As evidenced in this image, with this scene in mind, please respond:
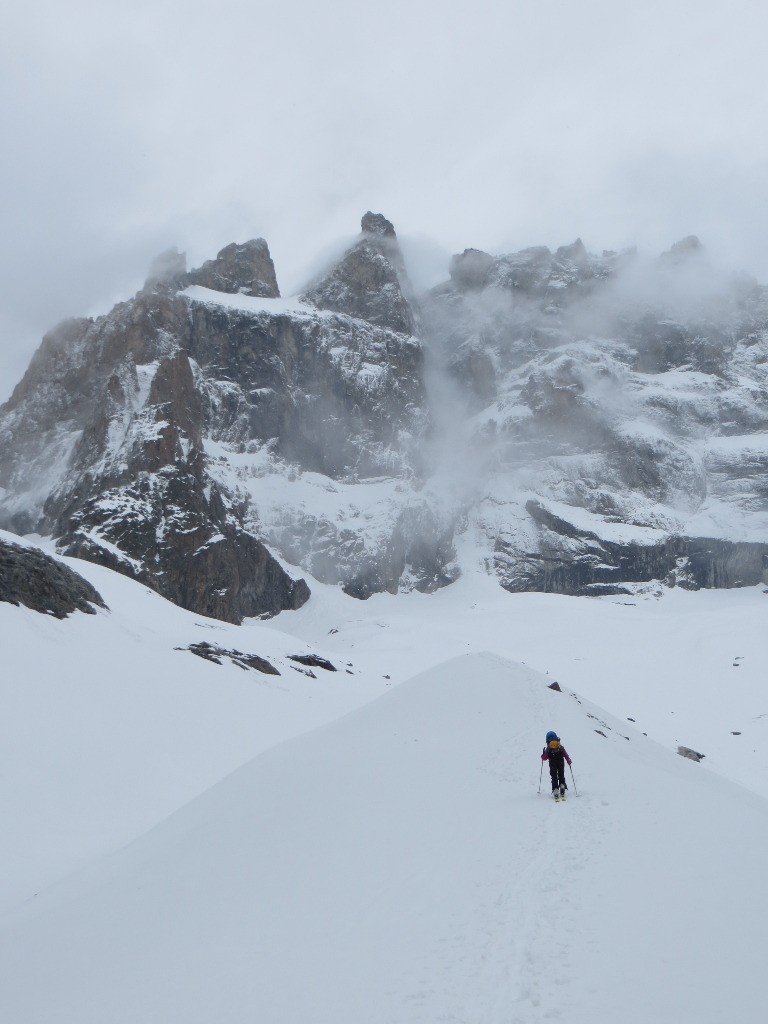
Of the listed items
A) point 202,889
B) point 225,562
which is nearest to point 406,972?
point 202,889

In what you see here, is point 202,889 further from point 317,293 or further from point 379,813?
point 317,293

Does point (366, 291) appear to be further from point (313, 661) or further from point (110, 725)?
point (110, 725)

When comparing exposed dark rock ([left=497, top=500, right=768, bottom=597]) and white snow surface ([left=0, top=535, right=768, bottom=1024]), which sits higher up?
exposed dark rock ([left=497, top=500, right=768, bottom=597])

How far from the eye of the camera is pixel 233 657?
41.2 m

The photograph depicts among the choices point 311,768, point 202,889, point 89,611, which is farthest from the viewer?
point 89,611

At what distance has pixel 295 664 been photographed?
4722 centimetres

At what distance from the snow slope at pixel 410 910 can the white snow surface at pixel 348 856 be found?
0.04 metres

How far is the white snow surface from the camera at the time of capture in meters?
7.16

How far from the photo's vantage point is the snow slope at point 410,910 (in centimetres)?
690

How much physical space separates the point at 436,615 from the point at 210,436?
5213 cm

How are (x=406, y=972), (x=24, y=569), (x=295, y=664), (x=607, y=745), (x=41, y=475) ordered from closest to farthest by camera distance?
1. (x=406, y=972)
2. (x=607, y=745)
3. (x=24, y=569)
4. (x=295, y=664)
5. (x=41, y=475)

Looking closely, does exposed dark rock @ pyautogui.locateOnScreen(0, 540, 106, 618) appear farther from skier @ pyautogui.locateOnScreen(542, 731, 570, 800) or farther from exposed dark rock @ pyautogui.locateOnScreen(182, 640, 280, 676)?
skier @ pyautogui.locateOnScreen(542, 731, 570, 800)

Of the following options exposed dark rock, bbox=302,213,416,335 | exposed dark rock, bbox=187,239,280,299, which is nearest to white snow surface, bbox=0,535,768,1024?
exposed dark rock, bbox=187,239,280,299

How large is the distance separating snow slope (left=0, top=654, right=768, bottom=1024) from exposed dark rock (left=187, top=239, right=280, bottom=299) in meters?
161
